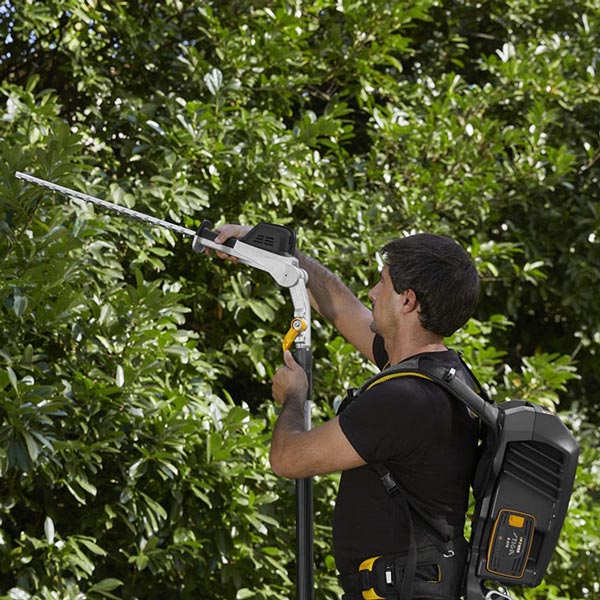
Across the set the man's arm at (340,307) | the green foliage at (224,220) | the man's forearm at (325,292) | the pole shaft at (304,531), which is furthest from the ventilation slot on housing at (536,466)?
the green foliage at (224,220)

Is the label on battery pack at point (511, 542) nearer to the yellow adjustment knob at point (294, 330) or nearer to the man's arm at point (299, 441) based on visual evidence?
the man's arm at point (299, 441)

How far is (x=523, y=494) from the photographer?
7.67 feet

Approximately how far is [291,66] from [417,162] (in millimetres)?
778

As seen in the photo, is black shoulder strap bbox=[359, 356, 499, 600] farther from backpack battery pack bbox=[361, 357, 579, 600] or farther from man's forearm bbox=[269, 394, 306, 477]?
man's forearm bbox=[269, 394, 306, 477]

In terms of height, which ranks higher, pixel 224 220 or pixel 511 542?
pixel 224 220

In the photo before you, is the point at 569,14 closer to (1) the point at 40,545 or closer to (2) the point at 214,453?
(2) the point at 214,453

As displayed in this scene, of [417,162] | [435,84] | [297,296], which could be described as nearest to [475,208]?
[417,162]

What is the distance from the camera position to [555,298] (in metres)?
5.79

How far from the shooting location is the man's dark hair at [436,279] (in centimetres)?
245

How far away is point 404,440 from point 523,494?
0.30 meters

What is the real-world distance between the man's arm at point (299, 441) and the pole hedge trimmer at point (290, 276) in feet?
0.12

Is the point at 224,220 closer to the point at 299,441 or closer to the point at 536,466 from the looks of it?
the point at 299,441

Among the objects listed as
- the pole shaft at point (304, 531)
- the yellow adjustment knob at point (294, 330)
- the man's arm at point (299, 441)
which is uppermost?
the yellow adjustment knob at point (294, 330)

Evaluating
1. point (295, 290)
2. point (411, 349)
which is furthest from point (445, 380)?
point (295, 290)
